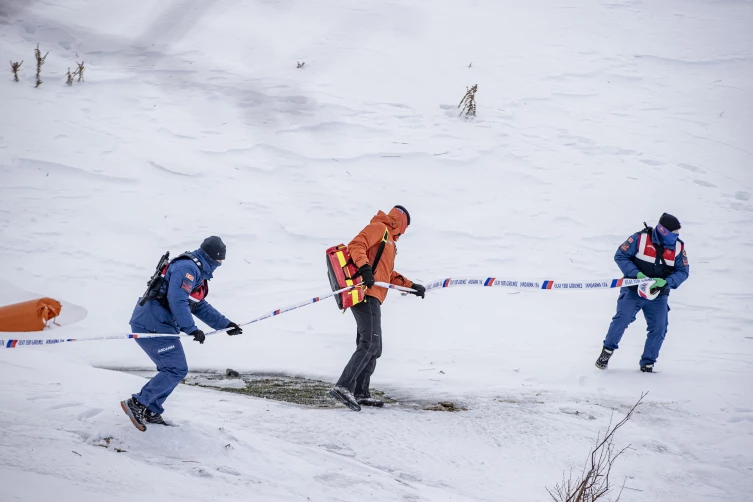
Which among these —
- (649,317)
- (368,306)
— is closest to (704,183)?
(649,317)

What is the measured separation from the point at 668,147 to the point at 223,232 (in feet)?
29.6

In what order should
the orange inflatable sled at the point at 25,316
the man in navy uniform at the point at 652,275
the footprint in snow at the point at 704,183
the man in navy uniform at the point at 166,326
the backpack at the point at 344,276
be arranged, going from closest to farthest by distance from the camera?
the man in navy uniform at the point at 166,326, the backpack at the point at 344,276, the man in navy uniform at the point at 652,275, the orange inflatable sled at the point at 25,316, the footprint in snow at the point at 704,183

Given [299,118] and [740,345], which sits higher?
[299,118]

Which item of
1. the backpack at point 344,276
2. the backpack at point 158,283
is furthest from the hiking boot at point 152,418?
the backpack at point 344,276

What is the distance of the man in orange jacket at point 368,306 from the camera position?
5.64m

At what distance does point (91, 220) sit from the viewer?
34.1 feet

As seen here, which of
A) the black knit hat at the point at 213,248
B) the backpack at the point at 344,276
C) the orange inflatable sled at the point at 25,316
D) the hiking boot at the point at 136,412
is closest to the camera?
the hiking boot at the point at 136,412

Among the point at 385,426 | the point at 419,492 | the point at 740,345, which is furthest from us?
the point at 740,345

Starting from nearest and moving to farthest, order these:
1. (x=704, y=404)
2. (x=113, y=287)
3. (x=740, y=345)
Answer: (x=704, y=404)
(x=740, y=345)
(x=113, y=287)

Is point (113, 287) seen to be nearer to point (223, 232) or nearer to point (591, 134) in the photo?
point (223, 232)

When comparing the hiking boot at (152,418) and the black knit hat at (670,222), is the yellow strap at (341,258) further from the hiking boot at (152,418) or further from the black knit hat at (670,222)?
the black knit hat at (670,222)

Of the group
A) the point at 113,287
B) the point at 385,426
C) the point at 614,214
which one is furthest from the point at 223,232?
the point at 614,214

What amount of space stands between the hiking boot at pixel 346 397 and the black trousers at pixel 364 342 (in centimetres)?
6

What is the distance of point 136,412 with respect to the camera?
458cm
